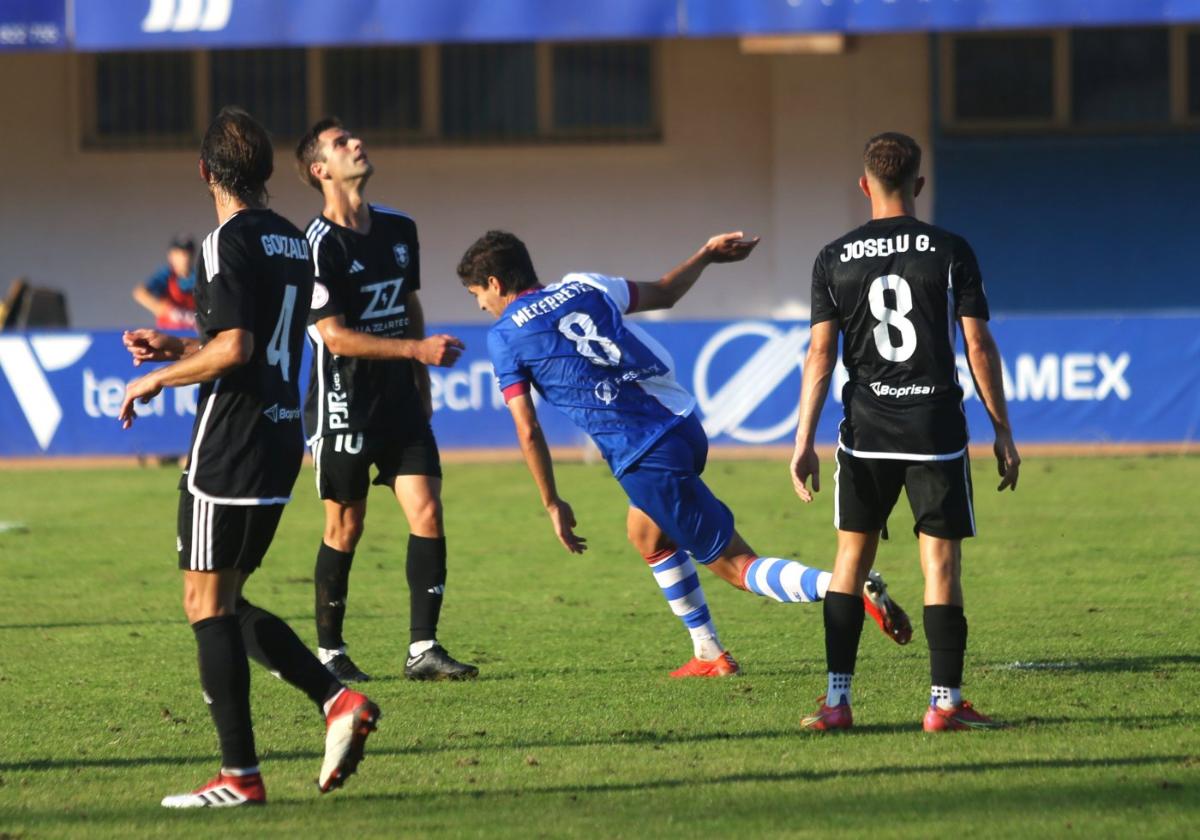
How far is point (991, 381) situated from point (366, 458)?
2667 mm

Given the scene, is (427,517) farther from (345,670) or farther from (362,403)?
(345,670)

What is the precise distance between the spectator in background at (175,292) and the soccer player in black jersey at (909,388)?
38.0 feet

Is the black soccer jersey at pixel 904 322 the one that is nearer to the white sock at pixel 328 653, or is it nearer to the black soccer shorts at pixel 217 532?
the black soccer shorts at pixel 217 532

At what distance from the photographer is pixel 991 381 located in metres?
5.86

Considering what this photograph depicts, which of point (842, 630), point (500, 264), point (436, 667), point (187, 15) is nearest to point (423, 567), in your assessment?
point (436, 667)

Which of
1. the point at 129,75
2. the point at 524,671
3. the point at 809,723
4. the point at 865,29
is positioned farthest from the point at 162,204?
the point at 809,723

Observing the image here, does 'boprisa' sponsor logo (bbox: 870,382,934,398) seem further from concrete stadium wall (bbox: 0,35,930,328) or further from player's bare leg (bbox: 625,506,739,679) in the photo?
concrete stadium wall (bbox: 0,35,930,328)

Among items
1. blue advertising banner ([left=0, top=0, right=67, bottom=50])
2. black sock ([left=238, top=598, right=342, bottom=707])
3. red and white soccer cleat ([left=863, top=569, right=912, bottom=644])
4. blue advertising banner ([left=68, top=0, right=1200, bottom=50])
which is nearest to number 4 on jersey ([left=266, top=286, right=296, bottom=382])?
black sock ([left=238, top=598, right=342, bottom=707])

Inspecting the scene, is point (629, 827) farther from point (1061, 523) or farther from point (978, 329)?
point (1061, 523)

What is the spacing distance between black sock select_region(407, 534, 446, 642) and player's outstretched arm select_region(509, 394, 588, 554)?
0.86 meters

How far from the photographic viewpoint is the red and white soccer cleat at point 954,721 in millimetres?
5898

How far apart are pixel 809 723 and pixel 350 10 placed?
13.8 m

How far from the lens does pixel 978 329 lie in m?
5.82

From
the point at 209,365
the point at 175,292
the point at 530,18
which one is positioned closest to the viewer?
the point at 209,365
